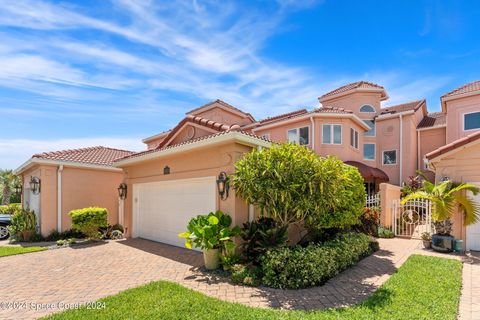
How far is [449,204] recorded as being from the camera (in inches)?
393

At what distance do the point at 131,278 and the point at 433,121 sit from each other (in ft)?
88.0

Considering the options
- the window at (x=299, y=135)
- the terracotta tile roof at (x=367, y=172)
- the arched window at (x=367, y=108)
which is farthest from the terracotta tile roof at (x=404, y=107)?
the window at (x=299, y=135)

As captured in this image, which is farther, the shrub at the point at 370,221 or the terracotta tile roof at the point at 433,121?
the terracotta tile roof at the point at 433,121

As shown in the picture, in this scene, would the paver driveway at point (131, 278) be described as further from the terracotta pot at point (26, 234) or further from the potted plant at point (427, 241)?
the terracotta pot at point (26, 234)

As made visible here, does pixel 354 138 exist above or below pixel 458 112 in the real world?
below

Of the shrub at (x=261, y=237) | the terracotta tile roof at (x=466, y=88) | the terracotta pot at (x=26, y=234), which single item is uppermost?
the terracotta tile roof at (x=466, y=88)

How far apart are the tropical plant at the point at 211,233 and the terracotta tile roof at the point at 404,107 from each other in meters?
21.1

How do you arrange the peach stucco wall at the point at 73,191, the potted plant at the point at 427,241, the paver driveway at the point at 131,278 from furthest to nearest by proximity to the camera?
the peach stucco wall at the point at 73,191, the potted plant at the point at 427,241, the paver driveway at the point at 131,278

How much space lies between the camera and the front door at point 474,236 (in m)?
10.1

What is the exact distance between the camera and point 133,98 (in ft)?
41.8

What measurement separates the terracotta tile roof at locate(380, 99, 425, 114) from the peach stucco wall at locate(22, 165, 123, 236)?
2244 centimetres

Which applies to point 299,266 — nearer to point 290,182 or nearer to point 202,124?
point 290,182

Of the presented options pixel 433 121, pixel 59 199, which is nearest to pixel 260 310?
pixel 59 199

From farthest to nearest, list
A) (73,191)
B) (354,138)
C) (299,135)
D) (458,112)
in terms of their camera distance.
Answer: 1. (354,138)
2. (299,135)
3. (458,112)
4. (73,191)
